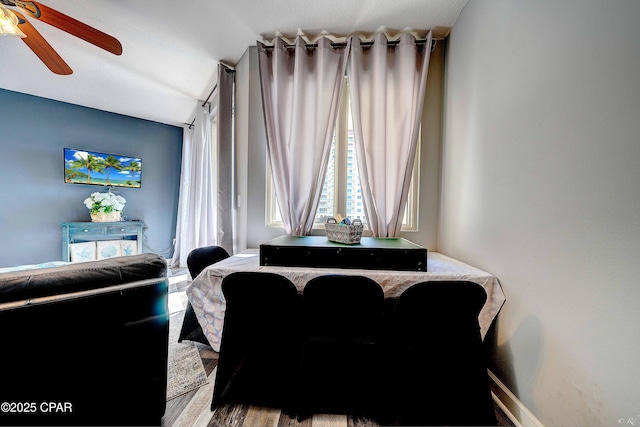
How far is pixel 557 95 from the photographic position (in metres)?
0.96

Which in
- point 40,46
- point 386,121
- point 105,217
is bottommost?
point 105,217

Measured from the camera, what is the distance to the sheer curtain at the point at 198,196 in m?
3.00

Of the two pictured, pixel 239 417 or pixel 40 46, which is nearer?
pixel 239 417

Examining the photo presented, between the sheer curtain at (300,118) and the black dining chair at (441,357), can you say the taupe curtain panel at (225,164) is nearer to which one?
the sheer curtain at (300,118)

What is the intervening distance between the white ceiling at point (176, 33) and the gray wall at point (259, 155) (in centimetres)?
31

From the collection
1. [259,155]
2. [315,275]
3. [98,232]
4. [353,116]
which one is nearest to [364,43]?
[353,116]

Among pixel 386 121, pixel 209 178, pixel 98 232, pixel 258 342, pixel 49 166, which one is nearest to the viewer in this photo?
pixel 258 342

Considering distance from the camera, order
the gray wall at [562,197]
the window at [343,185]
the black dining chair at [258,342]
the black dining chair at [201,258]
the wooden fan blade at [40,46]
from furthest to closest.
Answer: the window at [343,185]
the black dining chair at [201,258]
the wooden fan blade at [40,46]
the black dining chair at [258,342]
the gray wall at [562,197]

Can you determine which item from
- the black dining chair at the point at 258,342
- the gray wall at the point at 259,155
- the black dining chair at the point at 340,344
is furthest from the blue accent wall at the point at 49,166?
the black dining chair at the point at 340,344

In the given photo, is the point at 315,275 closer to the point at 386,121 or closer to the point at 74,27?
the point at 386,121

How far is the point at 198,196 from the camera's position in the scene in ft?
10.8

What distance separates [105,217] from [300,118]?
3631 millimetres

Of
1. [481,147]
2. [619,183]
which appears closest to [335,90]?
[481,147]

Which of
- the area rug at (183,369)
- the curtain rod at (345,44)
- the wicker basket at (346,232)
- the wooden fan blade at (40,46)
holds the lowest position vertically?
the area rug at (183,369)
